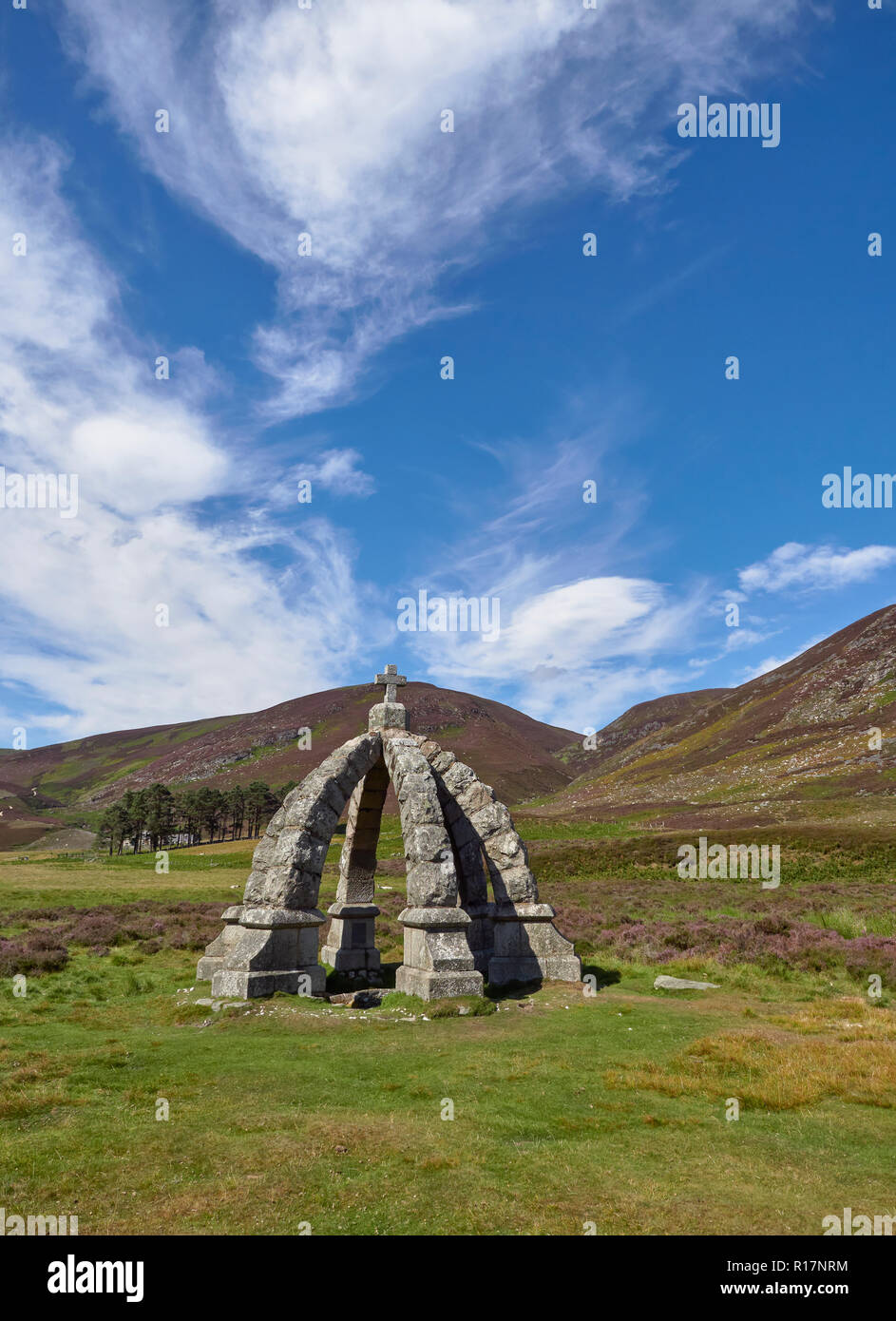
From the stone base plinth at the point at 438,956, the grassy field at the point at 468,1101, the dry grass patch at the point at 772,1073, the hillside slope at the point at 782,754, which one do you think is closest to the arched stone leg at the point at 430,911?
the stone base plinth at the point at 438,956

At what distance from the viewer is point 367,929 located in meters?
21.6

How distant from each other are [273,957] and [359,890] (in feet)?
19.4

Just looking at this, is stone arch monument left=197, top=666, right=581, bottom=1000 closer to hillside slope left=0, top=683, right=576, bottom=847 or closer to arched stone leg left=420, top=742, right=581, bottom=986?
arched stone leg left=420, top=742, right=581, bottom=986

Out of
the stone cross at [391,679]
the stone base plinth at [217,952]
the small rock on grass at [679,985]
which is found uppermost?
the stone cross at [391,679]

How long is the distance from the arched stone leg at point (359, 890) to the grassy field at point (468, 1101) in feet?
15.2

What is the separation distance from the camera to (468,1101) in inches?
386

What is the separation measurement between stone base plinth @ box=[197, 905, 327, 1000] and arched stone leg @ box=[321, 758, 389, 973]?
405 centimetres

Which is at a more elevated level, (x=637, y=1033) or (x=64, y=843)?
(x=637, y=1033)

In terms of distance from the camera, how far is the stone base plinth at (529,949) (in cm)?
1802

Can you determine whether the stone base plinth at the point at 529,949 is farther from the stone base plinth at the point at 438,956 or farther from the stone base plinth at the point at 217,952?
the stone base plinth at the point at 217,952

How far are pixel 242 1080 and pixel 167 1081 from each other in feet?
3.70

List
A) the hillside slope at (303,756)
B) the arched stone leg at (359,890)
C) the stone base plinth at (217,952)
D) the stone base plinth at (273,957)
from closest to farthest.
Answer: the stone base plinth at (273,957), the stone base plinth at (217,952), the arched stone leg at (359,890), the hillside slope at (303,756)
